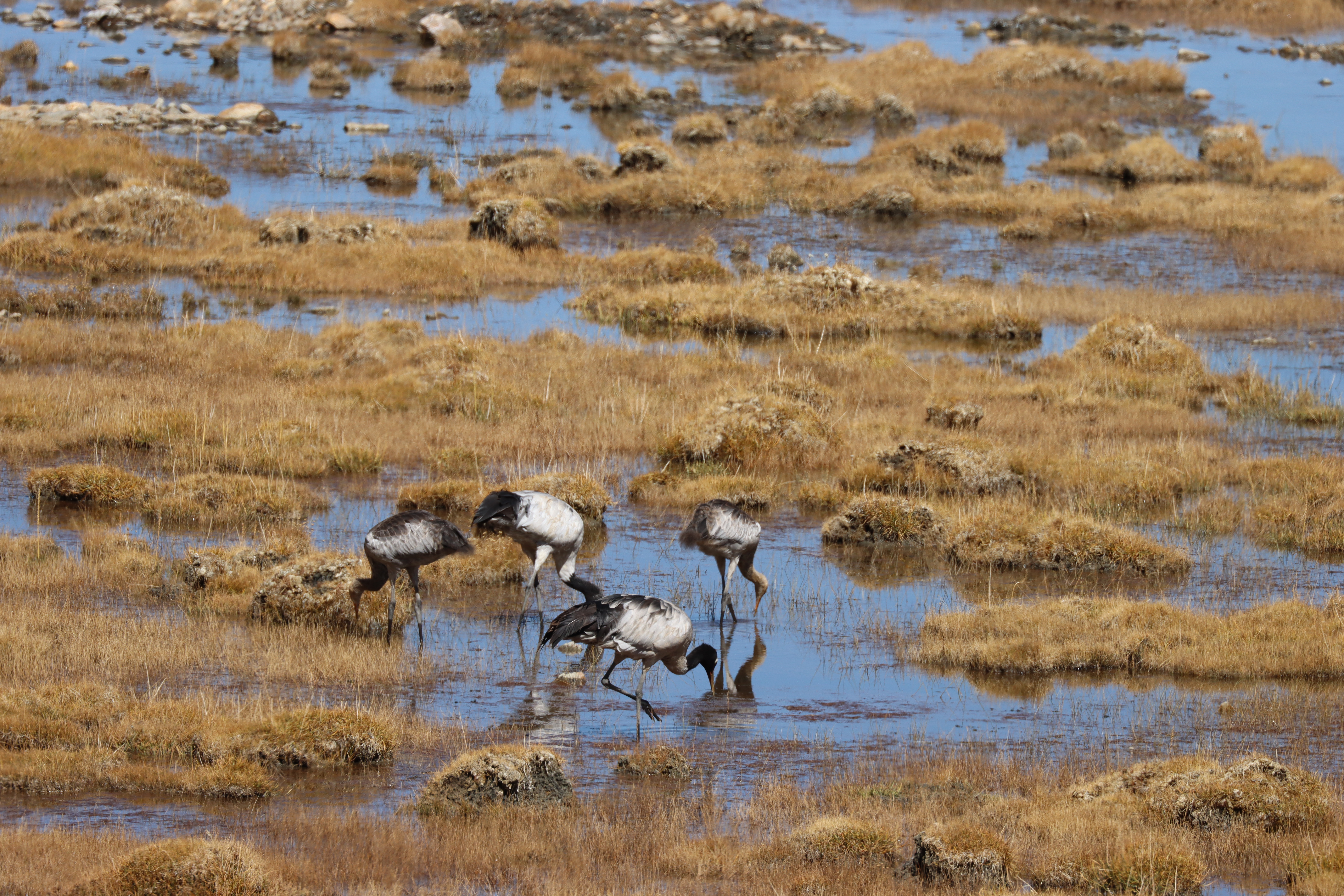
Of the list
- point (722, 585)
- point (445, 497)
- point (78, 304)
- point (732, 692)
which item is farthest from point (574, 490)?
point (78, 304)

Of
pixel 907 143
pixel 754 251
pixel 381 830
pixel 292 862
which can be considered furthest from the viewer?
pixel 907 143

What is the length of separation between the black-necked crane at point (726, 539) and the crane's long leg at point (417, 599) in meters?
2.51

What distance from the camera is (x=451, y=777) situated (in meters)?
11.2

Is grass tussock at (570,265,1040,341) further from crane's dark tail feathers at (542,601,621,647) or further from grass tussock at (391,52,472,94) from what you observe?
grass tussock at (391,52,472,94)

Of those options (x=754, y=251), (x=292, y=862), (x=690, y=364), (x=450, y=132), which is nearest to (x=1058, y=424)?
(x=690, y=364)

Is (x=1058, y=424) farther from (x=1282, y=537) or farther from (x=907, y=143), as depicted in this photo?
(x=907, y=143)

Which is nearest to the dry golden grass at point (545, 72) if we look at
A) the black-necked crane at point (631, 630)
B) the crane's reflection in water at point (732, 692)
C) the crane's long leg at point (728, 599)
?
the crane's long leg at point (728, 599)

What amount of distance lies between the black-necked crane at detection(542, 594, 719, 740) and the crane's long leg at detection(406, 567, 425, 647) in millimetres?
1977

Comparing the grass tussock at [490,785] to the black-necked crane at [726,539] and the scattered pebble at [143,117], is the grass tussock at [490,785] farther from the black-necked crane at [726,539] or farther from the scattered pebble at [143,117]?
the scattered pebble at [143,117]

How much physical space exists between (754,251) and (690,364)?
397 inches

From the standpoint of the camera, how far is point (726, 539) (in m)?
15.8

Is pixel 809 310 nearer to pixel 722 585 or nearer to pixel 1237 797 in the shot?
pixel 722 585

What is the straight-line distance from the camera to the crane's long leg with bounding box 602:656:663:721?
1338 centimetres

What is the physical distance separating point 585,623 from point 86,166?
100 feet
